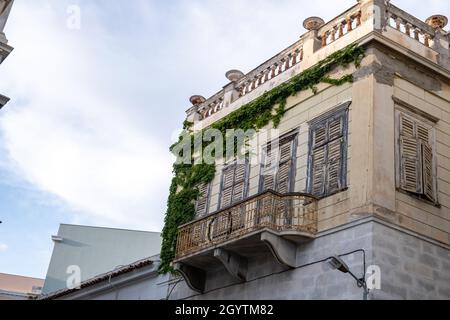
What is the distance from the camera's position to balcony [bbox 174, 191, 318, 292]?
12.8 metres

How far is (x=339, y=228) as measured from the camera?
40.2 ft

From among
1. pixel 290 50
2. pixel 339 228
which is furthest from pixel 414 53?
pixel 339 228

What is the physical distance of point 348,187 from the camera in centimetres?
1253

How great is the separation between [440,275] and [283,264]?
9.88 feet

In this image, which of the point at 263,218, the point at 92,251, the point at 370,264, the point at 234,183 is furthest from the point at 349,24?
the point at 92,251

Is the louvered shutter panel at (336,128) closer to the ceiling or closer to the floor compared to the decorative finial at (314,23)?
closer to the floor

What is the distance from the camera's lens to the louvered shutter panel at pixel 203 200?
645 inches

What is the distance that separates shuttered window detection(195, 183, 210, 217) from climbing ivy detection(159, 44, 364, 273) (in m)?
0.12

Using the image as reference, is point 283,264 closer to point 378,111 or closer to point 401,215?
point 401,215

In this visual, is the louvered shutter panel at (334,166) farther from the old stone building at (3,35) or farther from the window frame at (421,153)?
the old stone building at (3,35)

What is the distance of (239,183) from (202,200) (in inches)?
56.4

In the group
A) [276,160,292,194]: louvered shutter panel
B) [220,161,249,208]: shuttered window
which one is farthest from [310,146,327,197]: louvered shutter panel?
[220,161,249,208]: shuttered window

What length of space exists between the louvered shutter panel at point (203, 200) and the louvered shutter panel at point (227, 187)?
0.64m

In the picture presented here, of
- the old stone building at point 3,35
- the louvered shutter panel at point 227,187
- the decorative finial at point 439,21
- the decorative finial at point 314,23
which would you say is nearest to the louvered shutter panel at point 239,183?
the louvered shutter panel at point 227,187
